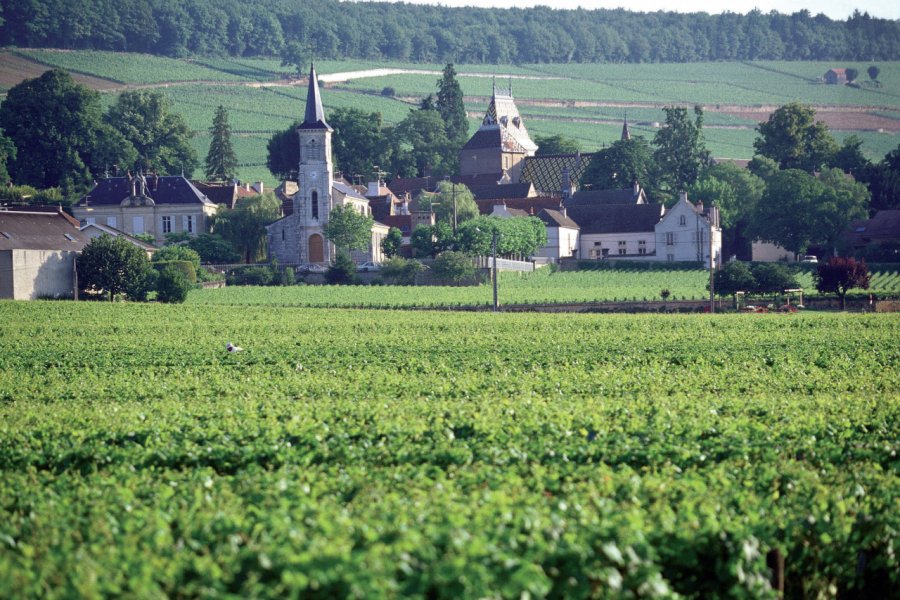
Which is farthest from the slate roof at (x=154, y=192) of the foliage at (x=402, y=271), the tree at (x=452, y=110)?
the tree at (x=452, y=110)

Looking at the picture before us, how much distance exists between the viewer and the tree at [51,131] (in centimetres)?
13762

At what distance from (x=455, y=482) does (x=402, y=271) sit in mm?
83683

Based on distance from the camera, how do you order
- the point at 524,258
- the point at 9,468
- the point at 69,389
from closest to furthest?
1. the point at 9,468
2. the point at 69,389
3. the point at 524,258

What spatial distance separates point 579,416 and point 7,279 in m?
61.5

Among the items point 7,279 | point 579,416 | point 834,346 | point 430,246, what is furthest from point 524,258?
point 579,416

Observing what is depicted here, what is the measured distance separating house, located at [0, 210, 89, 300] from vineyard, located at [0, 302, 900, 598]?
44176 mm

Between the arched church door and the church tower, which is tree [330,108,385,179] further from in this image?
the arched church door

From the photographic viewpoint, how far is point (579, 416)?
20922 mm

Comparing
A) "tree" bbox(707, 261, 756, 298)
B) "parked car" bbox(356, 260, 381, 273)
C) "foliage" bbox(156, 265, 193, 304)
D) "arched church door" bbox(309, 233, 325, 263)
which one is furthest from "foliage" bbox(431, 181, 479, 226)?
"foliage" bbox(156, 265, 193, 304)

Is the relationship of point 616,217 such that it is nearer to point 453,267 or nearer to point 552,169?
point 453,267

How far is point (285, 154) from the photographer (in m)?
153

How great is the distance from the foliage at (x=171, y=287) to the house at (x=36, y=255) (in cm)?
531

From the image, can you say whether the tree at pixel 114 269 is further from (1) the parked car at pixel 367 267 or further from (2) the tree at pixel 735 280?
(2) the tree at pixel 735 280

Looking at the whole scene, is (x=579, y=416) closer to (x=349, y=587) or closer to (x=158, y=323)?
(x=349, y=587)
